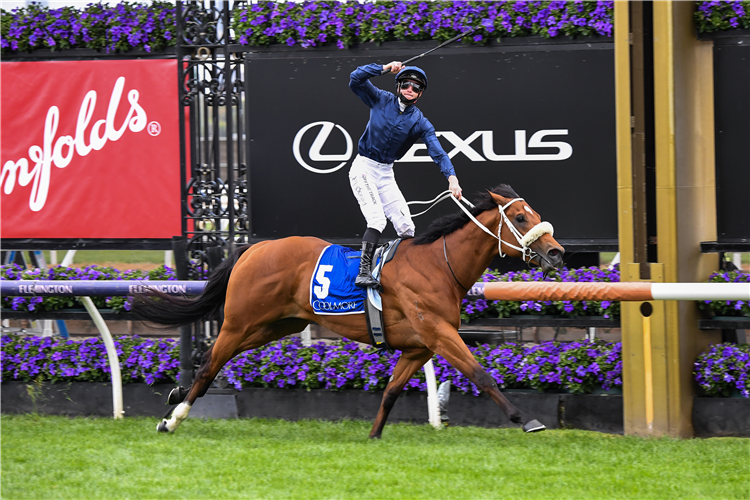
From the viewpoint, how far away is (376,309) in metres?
5.14

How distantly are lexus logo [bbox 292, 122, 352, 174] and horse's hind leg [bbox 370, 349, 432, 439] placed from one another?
5.73 ft

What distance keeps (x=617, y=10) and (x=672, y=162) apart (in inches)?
39.8

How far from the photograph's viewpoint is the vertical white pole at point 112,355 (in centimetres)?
589

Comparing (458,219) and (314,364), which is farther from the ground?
(458,219)

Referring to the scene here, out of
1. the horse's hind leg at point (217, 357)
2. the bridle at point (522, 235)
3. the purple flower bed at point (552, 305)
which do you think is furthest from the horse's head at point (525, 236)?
the horse's hind leg at point (217, 357)

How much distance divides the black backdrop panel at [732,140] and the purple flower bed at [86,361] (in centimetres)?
403

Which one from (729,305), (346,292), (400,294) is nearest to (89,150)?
(346,292)

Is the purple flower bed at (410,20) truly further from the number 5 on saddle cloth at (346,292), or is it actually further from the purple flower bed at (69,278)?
the purple flower bed at (69,278)

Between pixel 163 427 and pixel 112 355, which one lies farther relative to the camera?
pixel 112 355

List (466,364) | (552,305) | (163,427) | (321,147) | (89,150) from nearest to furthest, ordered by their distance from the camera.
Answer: (466,364) < (163,427) < (552,305) < (321,147) < (89,150)

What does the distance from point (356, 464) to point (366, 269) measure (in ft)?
3.99

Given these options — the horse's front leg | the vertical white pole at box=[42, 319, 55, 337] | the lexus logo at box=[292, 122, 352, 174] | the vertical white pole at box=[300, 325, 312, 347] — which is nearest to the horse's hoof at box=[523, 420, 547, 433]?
the horse's front leg

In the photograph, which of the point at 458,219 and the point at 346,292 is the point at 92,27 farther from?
the point at 458,219

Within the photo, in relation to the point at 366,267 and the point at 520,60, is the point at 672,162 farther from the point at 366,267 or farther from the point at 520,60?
the point at 366,267
